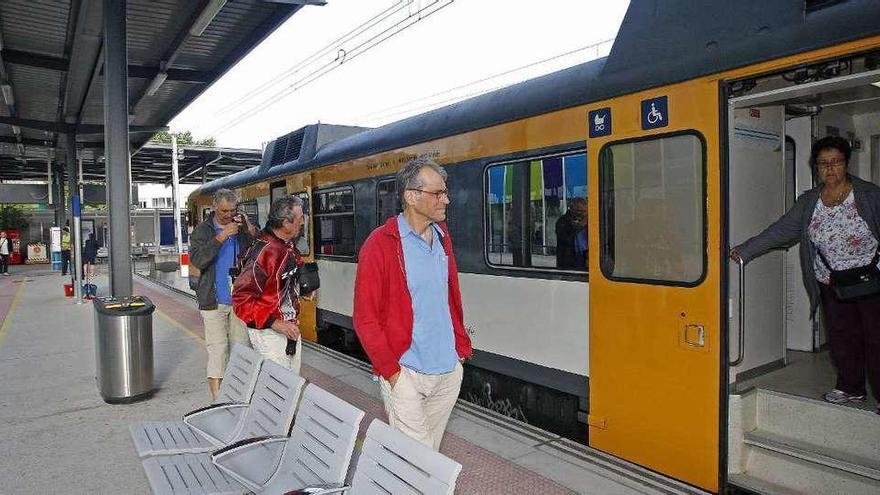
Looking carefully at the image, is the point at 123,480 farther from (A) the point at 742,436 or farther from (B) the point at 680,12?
(B) the point at 680,12

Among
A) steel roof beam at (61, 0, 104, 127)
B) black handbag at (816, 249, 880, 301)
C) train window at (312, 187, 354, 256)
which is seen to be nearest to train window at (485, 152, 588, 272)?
black handbag at (816, 249, 880, 301)

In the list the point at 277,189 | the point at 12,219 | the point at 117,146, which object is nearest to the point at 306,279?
the point at 117,146

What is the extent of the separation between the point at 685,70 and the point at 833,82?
0.74 meters

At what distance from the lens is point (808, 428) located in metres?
3.75

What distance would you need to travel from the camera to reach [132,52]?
881cm

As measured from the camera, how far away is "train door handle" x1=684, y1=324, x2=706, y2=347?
342 cm

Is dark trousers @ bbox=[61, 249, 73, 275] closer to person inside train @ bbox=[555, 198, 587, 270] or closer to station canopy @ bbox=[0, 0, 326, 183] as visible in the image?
station canopy @ bbox=[0, 0, 326, 183]

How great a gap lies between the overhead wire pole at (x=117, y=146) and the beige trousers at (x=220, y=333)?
1.92 m

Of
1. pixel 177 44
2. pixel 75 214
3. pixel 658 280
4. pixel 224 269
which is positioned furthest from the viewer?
pixel 75 214

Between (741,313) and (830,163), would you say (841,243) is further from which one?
(741,313)

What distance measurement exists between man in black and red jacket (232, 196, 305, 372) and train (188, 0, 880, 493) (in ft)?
5.76

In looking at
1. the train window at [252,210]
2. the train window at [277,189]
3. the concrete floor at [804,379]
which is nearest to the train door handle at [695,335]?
the concrete floor at [804,379]

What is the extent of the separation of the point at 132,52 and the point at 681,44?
7.86 metres

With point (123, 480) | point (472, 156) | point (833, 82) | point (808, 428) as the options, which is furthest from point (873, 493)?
point (123, 480)
